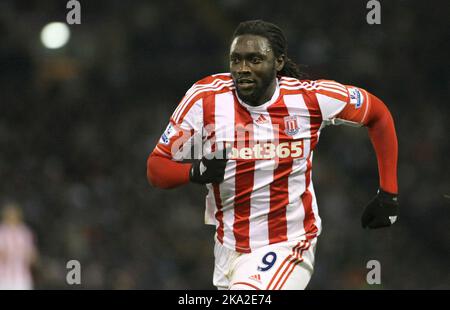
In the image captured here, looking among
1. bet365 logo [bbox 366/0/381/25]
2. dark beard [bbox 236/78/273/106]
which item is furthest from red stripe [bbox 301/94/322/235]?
bet365 logo [bbox 366/0/381/25]

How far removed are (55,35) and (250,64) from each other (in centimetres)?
859

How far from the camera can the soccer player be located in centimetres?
468

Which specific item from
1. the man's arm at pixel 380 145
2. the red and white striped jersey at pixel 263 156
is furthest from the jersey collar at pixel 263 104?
the man's arm at pixel 380 145

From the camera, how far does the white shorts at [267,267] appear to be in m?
4.60

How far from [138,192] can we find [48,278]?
5.40ft

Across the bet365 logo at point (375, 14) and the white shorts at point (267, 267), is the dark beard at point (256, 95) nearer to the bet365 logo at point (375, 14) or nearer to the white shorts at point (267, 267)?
the white shorts at point (267, 267)

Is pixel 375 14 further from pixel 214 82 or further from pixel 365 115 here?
pixel 214 82

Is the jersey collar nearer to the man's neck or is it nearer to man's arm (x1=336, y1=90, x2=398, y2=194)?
the man's neck

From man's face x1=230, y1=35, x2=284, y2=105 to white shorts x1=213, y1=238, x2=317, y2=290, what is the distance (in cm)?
78

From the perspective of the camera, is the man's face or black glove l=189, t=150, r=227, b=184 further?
the man's face

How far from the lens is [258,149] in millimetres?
4793

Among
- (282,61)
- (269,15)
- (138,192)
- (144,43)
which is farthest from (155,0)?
(282,61)

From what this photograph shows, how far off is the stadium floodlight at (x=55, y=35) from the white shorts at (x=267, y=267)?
8375 millimetres

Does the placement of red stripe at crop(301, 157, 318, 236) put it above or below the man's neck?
below
